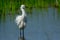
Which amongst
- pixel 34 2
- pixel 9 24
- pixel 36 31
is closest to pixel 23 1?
pixel 34 2

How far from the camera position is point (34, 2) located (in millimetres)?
26672

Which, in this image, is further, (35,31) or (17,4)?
(17,4)

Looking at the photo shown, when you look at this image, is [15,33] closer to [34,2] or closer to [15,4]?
[15,4]

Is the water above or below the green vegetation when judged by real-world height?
below

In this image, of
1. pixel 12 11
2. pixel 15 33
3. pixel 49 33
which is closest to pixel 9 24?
pixel 15 33

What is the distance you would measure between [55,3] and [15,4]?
324 centimetres

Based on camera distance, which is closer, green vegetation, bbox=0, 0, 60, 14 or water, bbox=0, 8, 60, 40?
water, bbox=0, 8, 60, 40

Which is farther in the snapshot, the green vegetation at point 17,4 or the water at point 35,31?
the green vegetation at point 17,4

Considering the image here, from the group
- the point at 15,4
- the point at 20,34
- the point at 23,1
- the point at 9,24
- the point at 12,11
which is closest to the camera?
the point at 20,34

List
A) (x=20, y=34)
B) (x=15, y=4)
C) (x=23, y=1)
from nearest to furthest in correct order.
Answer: (x=20, y=34)
(x=15, y=4)
(x=23, y=1)

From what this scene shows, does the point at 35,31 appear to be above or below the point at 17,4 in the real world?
below

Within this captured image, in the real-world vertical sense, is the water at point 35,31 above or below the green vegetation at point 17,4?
below

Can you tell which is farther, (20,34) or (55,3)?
(55,3)

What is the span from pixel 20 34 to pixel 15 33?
776mm
